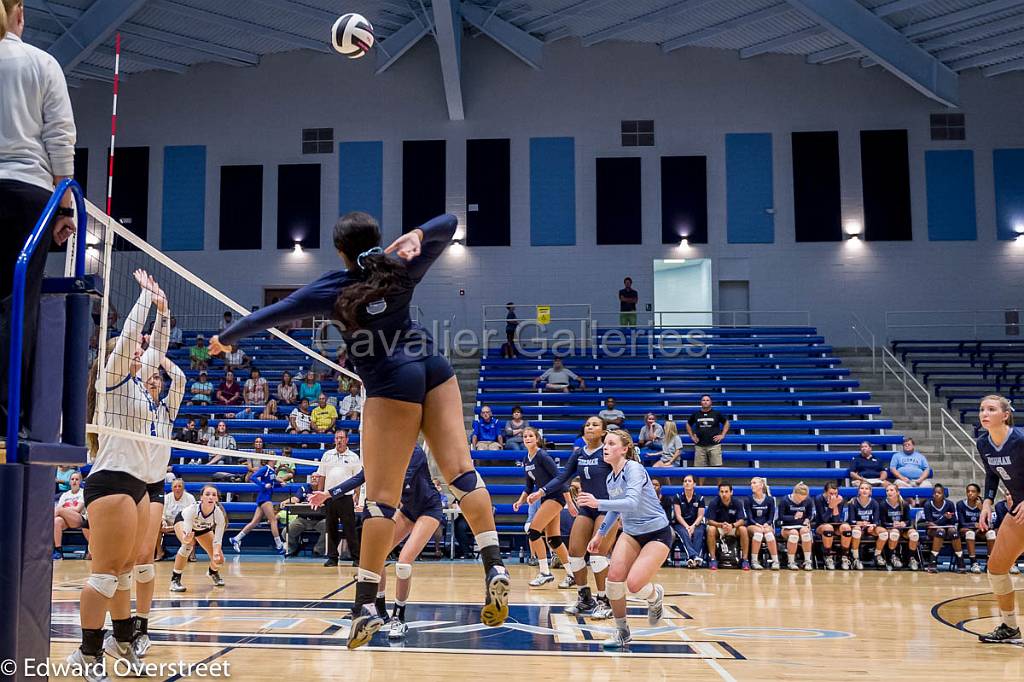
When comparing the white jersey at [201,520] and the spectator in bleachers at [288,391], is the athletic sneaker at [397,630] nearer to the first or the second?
the white jersey at [201,520]

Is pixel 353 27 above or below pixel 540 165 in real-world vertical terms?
below

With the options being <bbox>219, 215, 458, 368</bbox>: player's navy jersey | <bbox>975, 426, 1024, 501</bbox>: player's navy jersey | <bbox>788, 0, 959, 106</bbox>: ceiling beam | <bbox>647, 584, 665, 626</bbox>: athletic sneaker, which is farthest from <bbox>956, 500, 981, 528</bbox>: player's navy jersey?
<bbox>219, 215, 458, 368</bbox>: player's navy jersey

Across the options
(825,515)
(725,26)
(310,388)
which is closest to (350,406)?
(310,388)

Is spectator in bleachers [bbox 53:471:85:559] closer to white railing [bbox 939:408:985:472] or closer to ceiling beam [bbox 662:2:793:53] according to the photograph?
white railing [bbox 939:408:985:472]

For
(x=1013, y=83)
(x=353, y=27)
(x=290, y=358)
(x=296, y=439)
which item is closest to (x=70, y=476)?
(x=296, y=439)

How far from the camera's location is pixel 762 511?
14320 millimetres

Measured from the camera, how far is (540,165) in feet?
81.6

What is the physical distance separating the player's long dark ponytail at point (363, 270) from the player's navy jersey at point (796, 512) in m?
11.7

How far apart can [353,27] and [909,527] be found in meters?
11.5

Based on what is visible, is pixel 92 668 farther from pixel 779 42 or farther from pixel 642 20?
pixel 779 42

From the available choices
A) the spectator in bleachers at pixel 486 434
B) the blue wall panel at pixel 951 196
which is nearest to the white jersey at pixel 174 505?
the spectator in bleachers at pixel 486 434

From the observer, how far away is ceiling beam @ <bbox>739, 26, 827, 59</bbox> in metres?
22.6

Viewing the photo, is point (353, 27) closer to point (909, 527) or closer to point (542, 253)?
point (909, 527)

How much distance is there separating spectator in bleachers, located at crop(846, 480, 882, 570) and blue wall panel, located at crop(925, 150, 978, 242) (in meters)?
12.3
